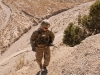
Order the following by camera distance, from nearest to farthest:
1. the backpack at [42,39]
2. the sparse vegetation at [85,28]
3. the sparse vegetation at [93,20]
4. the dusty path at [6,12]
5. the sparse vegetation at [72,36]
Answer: the backpack at [42,39] < the sparse vegetation at [72,36] < the sparse vegetation at [85,28] < the sparse vegetation at [93,20] < the dusty path at [6,12]

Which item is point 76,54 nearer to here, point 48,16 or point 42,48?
point 42,48

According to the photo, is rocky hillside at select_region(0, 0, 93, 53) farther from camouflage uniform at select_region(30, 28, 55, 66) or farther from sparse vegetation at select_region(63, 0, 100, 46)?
camouflage uniform at select_region(30, 28, 55, 66)

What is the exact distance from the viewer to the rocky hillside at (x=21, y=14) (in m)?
49.0

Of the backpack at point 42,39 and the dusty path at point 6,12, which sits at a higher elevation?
the backpack at point 42,39

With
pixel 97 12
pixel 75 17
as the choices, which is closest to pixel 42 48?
pixel 97 12

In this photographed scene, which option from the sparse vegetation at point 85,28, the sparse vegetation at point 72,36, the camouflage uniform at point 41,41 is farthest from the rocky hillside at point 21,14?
the camouflage uniform at point 41,41

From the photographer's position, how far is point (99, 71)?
11516 millimetres

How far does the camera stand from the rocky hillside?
49.0m

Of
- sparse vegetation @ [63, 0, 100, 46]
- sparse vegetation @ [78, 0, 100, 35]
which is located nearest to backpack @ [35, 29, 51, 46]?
sparse vegetation @ [63, 0, 100, 46]

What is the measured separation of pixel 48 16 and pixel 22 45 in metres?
14.4

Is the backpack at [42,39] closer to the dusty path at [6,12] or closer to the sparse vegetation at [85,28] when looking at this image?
the sparse vegetation at [85,28]

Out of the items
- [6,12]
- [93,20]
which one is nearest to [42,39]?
[93,20]

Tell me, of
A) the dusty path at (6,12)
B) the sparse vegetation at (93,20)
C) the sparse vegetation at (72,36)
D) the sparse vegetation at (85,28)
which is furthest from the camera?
the dusty path at (6,12)

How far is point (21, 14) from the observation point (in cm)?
5791
